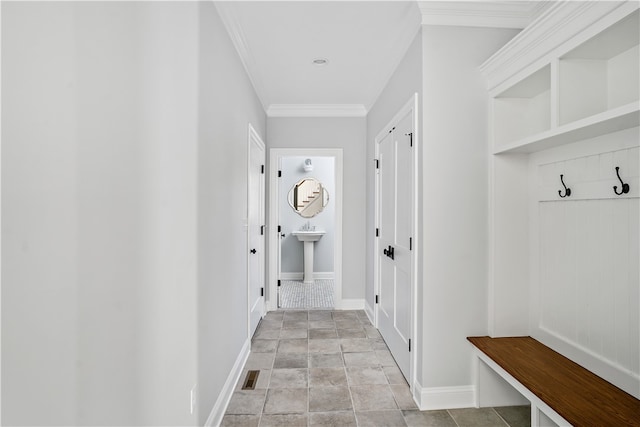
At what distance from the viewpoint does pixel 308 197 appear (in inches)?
252

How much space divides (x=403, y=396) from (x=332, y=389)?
1.64ft

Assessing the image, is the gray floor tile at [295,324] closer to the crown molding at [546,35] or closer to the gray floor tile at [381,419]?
the gray floor tile at [381,419]

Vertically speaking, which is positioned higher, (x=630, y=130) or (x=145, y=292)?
(x=630, y=130)

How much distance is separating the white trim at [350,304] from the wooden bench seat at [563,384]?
2.29 meters

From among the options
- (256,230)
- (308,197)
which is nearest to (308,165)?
(308,197)

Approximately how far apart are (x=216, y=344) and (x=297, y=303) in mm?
2730

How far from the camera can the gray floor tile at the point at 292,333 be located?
3398 millimetres

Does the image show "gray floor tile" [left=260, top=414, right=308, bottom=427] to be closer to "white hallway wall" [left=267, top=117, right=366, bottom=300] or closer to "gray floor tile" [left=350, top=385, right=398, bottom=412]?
"gray floor tile" [left=350, top=385, right=398, bottom=412]

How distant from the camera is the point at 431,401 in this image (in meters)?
2.16

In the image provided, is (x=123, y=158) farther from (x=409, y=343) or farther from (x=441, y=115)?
(x=409, y=343)

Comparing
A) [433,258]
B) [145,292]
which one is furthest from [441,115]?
[145,292]

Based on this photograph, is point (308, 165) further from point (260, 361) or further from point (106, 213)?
point (106, 213)

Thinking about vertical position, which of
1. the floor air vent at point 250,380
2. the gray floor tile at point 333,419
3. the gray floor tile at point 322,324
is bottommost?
the gray floor tile at point 333,419

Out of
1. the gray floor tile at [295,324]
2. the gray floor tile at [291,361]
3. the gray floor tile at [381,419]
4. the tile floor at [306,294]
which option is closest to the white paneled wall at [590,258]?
the gray floor tile at [381,419]
